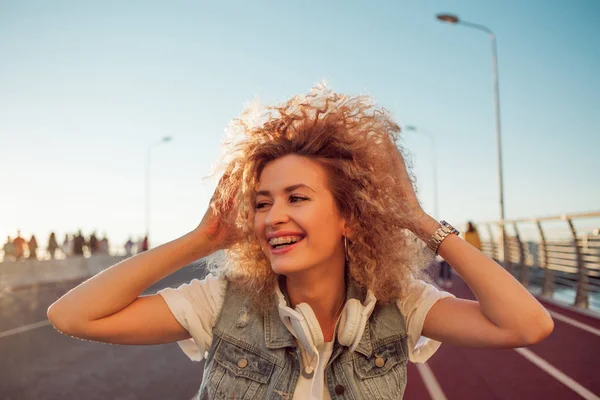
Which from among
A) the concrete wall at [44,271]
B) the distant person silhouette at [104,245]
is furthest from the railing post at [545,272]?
the distant person silhouette at [104,245]

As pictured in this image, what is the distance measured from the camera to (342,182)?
272cm

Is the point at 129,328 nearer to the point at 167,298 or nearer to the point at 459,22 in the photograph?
the point at 167,298

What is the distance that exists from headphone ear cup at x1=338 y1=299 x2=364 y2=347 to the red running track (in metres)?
3.68

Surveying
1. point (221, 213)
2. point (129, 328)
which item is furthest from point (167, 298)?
point (221, 213)

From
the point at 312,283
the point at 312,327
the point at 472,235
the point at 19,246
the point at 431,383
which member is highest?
the point at 312,283

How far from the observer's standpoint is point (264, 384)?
2471 mm

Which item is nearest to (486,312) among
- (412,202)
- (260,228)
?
(412,202)

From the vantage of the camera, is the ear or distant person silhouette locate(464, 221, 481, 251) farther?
distant person silhouette locate(464, 221, 481, 251)

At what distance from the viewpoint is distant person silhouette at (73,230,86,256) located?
33531mm

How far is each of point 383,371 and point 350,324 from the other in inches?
10.5

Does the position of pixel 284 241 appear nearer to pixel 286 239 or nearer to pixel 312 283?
pixel 286 239

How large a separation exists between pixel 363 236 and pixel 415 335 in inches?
20.7

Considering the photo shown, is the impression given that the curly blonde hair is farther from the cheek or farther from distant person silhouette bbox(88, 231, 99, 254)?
distant person silhouette bbox(88, 231, 99, 254)

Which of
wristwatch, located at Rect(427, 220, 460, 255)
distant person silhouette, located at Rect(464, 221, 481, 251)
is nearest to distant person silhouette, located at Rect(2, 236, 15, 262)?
distant person silhouette, located at Rect(464, 221, 481, 251)
